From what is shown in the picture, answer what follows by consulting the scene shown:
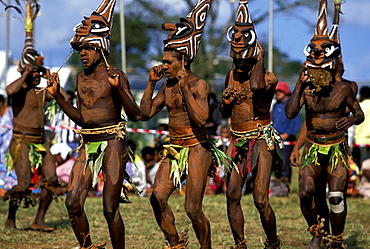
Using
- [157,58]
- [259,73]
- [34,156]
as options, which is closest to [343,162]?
[259,73]

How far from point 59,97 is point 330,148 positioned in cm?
311

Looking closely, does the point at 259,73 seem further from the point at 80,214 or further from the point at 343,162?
the point at 80,214

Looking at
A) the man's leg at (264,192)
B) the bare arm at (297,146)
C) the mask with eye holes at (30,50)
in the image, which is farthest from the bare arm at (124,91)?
the mask with eye holes at (30,50)

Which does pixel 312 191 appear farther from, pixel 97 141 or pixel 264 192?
pixel 97 141

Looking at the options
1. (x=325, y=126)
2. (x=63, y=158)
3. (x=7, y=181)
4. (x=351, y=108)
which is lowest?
(x=7, y=181)

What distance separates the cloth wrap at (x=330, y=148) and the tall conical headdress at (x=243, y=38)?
1318 millimetres

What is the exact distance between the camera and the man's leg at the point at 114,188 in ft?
20.5

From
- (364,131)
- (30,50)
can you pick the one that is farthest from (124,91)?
(364,131)

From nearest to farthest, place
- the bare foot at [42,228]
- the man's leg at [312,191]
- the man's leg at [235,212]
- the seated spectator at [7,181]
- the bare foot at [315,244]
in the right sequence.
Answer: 1. the man's leg at [235,212]
2. the man's leg at [312,191]
3. the bare foot at [315,244]
4. the bare foot at [42,228]
5. the seated spectator at [7,181]

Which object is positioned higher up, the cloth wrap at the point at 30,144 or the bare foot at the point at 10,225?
the cloth wrap at the point at 30,144

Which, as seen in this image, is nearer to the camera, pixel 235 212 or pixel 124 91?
pixel 124 91

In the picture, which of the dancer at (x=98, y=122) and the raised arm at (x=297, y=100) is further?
the raised arm at (x=297, y=100)

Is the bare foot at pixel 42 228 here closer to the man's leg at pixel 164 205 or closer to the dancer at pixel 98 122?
the dancer at pixel 98 122

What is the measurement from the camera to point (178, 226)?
9664mm
